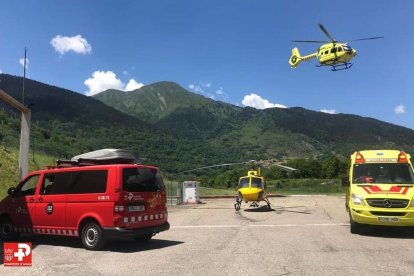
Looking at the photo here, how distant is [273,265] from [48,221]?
6.16 metres

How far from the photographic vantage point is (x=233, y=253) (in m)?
10.6

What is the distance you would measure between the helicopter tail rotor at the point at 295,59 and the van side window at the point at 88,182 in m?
42.9

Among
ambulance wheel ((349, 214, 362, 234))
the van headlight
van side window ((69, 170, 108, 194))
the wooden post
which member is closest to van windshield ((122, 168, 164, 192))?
van side window ((69, 170, 108, 194))

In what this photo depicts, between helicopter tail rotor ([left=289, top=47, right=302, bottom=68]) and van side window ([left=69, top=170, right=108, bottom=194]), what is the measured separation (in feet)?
141

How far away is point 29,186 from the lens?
43.0 ft

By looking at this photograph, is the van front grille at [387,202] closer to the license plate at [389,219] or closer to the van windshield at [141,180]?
the license plate at [389,219]

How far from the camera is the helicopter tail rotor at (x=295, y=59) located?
52022mm

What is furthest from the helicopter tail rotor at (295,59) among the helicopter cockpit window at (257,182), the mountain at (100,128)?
the mountain at (100,128)

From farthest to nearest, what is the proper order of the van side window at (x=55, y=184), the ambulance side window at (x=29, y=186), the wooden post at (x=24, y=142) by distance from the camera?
the wooden post at (x=24, y=142) → the ambulance side window at (x=29, y=186) → the van side window at (x=55, y=184)

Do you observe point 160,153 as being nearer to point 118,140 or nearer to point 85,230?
point 118,140

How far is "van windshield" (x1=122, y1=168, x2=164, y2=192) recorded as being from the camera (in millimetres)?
11344

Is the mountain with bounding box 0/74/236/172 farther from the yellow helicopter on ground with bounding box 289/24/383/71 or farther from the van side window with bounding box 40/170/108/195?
the van side window with bounding box 40/170/108/195

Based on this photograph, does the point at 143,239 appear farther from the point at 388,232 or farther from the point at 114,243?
the point at 388,232

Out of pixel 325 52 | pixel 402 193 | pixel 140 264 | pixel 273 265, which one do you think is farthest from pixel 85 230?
pixel 325 52
